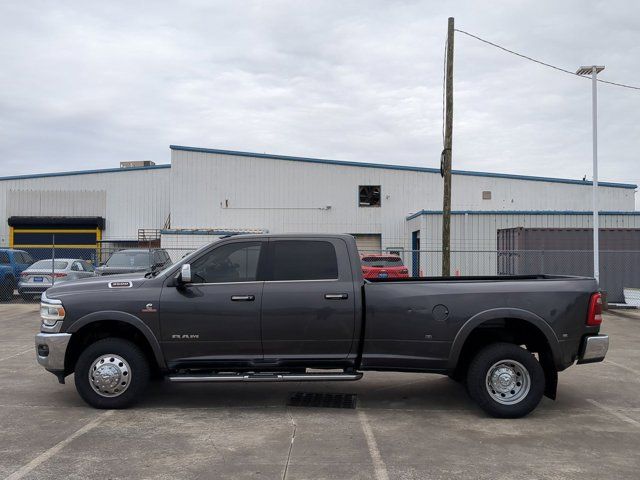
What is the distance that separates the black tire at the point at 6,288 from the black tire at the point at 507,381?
56.2 ft

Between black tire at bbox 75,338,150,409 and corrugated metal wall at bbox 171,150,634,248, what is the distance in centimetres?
2592

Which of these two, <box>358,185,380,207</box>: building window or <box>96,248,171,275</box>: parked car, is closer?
<box>96,248,171,275</box>: parked car

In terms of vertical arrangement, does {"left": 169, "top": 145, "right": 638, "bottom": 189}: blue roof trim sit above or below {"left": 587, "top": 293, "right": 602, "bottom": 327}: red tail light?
above

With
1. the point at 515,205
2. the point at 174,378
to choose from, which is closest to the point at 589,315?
the point at 174,378

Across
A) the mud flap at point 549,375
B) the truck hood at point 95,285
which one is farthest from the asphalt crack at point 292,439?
the mud flap at point 549,375

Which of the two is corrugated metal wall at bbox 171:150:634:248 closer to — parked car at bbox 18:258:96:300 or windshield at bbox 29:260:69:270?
Answer: windshield at bbox 29:260:69:270

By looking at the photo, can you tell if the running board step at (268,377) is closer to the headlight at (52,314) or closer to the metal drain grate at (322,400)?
the metal drain grate at (322,400)

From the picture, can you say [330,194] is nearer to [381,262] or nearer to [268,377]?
[381,262]

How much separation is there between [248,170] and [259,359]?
2677cm

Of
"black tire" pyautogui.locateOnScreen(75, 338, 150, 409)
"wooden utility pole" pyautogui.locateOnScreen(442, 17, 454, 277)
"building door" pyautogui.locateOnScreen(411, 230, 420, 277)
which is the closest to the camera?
"black tire" pyautogui.locateOnScreen(75, 338, 150, 409)

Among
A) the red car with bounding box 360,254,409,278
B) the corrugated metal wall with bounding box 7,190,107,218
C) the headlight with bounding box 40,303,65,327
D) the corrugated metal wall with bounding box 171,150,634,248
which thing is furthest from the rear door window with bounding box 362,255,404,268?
the corrugated metal wall with bounding box 7,190,107,218

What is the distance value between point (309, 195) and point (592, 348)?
26.6m

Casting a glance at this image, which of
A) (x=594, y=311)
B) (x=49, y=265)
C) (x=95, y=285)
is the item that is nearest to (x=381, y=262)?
(x=49, y=265)

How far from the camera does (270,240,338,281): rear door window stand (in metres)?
6.99
